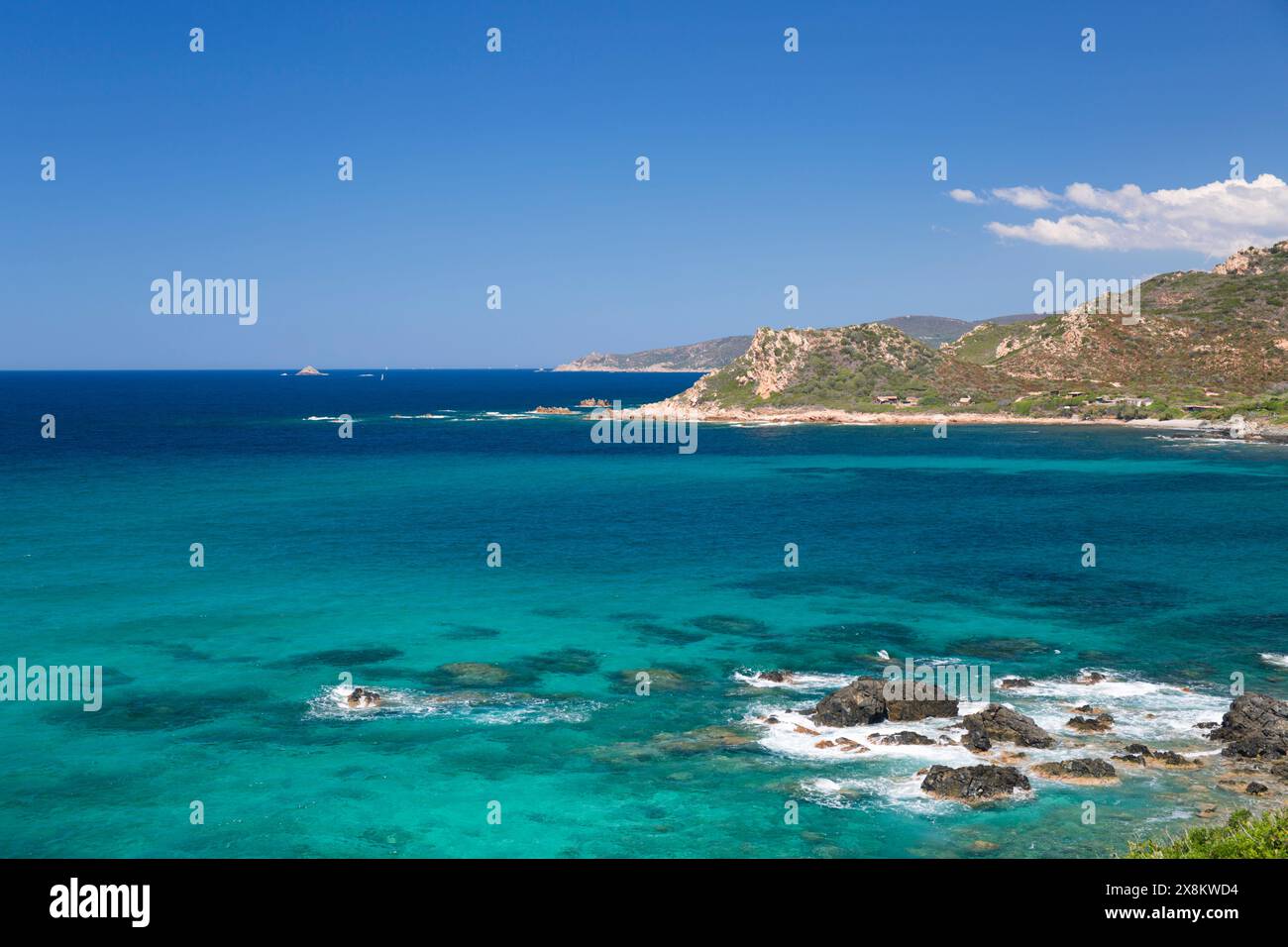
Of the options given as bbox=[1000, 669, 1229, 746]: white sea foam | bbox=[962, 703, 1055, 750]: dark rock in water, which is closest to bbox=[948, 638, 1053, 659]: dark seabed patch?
bbox=[1000, 669, 1229, 746]: white sea foam

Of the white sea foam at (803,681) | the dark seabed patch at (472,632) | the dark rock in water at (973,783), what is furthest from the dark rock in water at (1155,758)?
the dark seabed patch at (472,632)

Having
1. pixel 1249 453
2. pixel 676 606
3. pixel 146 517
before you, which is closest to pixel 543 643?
pixel 676 606

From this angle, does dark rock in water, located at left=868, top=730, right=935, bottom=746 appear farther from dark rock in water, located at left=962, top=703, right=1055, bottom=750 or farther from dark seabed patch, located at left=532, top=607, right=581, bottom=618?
dark seabed patch, located at left=532, top=607, right=581, bottom=618

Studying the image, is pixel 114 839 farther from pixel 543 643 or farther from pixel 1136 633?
pixel 1136 633

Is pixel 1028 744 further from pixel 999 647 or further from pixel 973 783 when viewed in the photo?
pixel 999 647

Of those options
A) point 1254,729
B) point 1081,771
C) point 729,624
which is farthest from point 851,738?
point 729,624
